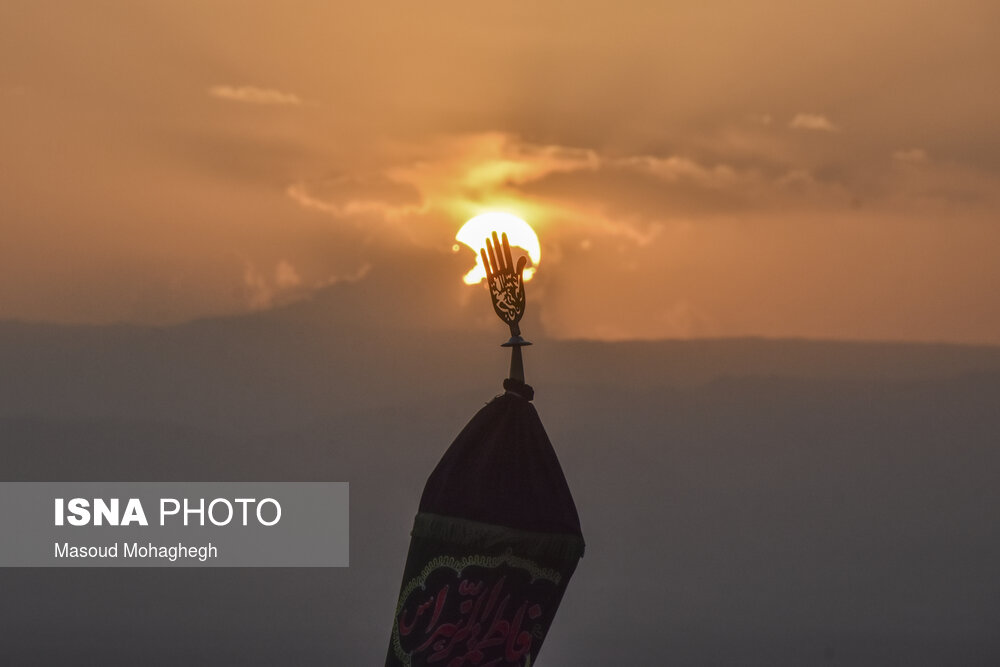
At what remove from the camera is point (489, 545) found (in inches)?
875

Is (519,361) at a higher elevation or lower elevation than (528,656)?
higher

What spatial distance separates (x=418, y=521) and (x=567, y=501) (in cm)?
226

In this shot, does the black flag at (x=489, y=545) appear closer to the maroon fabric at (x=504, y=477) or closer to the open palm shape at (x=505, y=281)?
the maroon fabric at (x=504, y=477)

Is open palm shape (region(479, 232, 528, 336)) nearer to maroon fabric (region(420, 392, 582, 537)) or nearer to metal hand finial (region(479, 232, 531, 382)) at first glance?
metal hand finial (region(479, 232, 531, 382))

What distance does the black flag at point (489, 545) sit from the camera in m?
22.3

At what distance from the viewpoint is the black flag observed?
22.3 meters

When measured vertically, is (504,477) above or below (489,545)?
above

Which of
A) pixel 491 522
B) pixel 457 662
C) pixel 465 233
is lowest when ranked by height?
pixel 457 662

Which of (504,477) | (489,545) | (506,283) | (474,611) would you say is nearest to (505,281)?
(506,283)

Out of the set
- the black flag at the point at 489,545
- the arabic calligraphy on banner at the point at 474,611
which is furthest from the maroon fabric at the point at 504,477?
the arabic calligraphy on banner at the point at 474,611

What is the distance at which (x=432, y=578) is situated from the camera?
22500 mm

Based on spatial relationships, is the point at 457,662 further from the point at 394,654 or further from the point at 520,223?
the point at 520,223

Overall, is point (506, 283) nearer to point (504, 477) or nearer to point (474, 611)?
point (504, 477)

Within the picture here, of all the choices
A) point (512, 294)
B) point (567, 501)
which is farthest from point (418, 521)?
point (512, 294)
